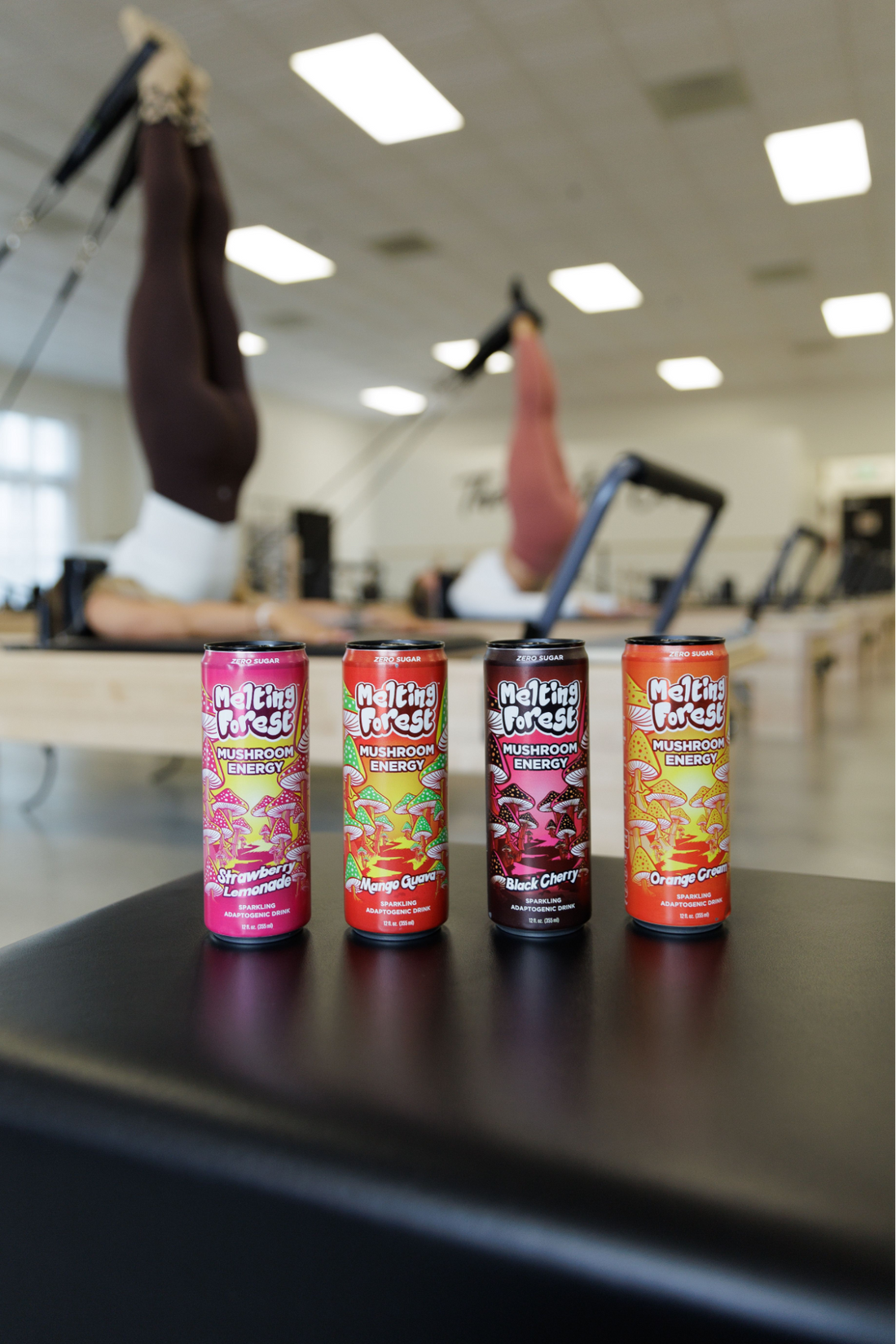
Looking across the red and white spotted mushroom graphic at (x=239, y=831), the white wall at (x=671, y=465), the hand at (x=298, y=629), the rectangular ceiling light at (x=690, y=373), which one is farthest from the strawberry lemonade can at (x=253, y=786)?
the white wall at (x=671, y=465)

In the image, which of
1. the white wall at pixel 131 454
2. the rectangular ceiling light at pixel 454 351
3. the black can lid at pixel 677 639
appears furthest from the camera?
the white wall at pixel 131 454

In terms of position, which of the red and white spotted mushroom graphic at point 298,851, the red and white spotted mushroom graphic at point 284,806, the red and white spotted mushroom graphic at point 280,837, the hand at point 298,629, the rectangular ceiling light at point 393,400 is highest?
the rectangular ceiling light at point 393,400

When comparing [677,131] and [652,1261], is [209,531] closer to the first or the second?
[652,1261]

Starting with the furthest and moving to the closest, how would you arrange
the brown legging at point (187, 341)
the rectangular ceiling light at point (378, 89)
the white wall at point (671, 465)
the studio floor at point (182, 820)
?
the white wall at point (671, 465), the rectangular ceiling light at point (378, 89), the brown legging at point (187, 341), the studio floor at point (182, 820)

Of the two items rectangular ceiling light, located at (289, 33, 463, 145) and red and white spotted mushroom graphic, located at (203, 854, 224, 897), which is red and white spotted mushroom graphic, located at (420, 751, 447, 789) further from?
rectangular ceiling light, located at (289, 33, 463, 145)

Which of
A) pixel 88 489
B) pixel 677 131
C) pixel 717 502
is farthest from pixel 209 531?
pixel 88 489

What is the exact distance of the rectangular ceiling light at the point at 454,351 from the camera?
384 inches

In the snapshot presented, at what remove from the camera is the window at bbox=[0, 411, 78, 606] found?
10.2 metres

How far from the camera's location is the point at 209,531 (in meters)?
2.65

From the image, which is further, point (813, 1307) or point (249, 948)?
point (249, 948)

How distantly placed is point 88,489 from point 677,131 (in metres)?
8.08

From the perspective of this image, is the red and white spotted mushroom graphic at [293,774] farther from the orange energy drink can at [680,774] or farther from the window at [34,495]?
the window at [34,495]

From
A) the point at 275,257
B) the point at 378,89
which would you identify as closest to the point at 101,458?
the point at 275,257

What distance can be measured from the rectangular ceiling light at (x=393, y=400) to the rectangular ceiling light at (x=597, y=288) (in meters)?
4.05
